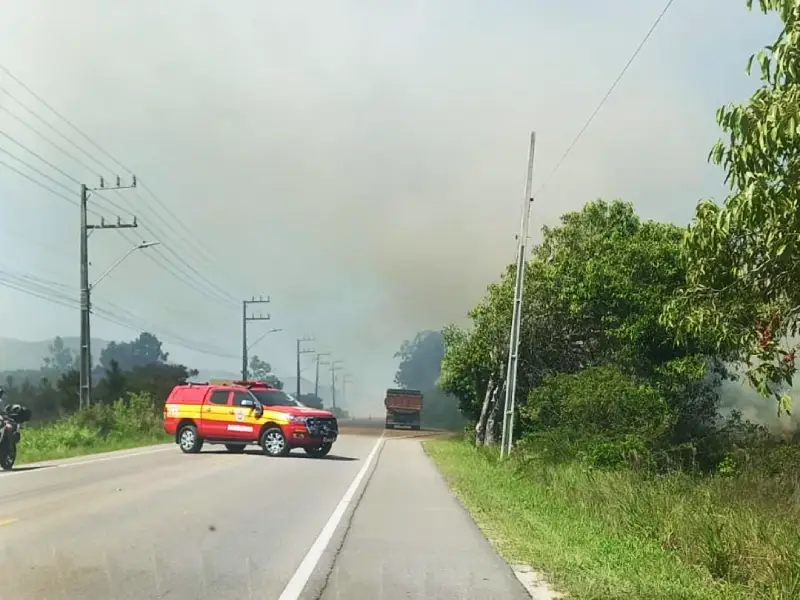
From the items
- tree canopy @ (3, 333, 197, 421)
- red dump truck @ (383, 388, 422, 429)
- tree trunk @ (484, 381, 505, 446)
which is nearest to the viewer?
tree trunk @ (484, 381, 505, 446)

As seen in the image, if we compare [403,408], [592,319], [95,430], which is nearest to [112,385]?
[403,408]

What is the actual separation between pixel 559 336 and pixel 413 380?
492ft

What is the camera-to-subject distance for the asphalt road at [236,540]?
364 inches

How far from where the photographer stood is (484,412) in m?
47.4

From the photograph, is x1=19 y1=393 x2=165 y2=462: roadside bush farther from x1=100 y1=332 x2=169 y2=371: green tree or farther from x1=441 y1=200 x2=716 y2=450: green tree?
x1=100 y1=332 x2=169 y2=371: green tree

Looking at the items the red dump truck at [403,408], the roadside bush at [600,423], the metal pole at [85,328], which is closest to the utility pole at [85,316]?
the metal pole at [85,328]

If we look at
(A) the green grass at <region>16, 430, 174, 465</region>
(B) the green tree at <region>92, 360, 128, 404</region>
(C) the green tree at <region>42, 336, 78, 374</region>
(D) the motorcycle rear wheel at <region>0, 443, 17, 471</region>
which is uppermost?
(C) the green tree at <region>42, 336, 78, 374</region>

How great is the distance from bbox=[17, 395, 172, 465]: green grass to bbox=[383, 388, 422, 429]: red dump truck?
36.7 meters

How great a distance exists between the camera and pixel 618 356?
38.8 metres

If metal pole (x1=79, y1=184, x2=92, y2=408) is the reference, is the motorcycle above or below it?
below

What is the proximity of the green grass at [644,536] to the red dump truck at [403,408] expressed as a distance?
62531mm

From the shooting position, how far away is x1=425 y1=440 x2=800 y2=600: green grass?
9562 mm

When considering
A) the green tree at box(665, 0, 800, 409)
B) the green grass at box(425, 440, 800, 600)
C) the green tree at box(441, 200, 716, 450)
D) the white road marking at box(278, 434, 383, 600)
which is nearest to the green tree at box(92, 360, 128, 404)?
the green tree at box(441, 200, 716, 450)

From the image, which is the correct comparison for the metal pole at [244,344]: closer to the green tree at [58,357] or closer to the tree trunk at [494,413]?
the tree trunk at [494,413]
